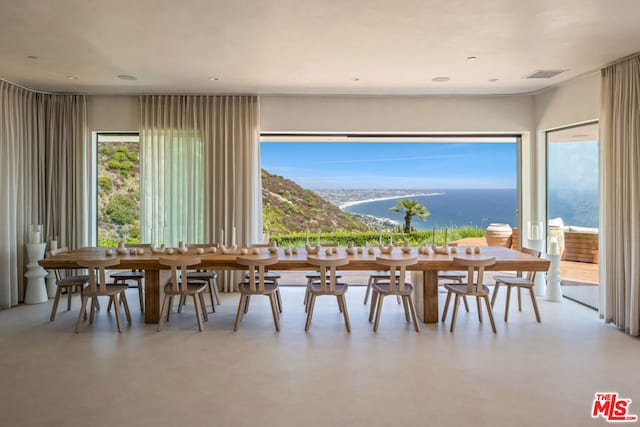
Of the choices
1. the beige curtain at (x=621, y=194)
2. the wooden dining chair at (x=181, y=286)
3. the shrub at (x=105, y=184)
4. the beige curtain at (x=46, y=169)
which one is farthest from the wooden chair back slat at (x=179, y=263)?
the shrub at (x=105, y=184)

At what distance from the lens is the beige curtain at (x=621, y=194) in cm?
448

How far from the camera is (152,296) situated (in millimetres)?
4797

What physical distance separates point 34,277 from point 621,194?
6469 mm

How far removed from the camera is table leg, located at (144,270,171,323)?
4773mm

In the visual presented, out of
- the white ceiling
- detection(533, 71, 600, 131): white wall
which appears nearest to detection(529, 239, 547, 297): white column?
detection(533, 71, 600, 131): white wall

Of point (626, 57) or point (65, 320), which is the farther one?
point (65, 320)

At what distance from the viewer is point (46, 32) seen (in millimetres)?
3861

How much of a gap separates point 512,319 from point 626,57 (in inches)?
108

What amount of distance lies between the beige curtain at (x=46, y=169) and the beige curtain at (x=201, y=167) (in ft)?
2.70

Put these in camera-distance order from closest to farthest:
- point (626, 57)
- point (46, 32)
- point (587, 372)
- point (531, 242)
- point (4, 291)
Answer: point (587, 372) < point (46, 32) < point (626, 57) < point (4, 291) < point (531, 242)

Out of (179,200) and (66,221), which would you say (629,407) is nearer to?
(179,200)

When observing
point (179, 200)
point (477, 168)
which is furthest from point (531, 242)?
point (477, 168)

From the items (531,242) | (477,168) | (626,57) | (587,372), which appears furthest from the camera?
(477,168)

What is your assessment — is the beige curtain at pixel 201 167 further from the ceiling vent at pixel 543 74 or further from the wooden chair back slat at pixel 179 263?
the ceiling vent at pixel 543 74
